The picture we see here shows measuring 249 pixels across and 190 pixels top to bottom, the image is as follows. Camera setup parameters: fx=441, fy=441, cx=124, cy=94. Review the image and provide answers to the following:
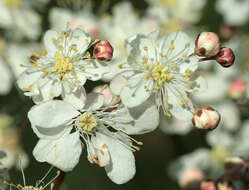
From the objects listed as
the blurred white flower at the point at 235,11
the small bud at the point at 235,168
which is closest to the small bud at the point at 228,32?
the blurred white flower at the point at 235,11

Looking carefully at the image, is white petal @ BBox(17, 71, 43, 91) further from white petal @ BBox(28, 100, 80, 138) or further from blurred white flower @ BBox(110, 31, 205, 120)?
blurred white flower @ BBox(110, 31, 205, 120)

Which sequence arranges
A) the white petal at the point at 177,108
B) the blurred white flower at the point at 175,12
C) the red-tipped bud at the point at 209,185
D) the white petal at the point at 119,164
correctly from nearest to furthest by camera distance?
the white petal at the point at 119,164
the white petal at the point at 177,108
the red-tipped bud at the point at 209,185
the blurred white flower at the point at 175,12

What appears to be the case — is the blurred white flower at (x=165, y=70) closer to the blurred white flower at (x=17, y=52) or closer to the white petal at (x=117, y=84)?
the white petal at (x=117, y=84)

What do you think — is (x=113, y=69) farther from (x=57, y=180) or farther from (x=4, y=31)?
(x=4, y=31)

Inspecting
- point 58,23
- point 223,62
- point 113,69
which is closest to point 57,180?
point 113,69

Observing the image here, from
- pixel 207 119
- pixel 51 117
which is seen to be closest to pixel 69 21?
pixel 51 117

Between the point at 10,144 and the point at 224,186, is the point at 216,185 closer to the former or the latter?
the point at 224,186
